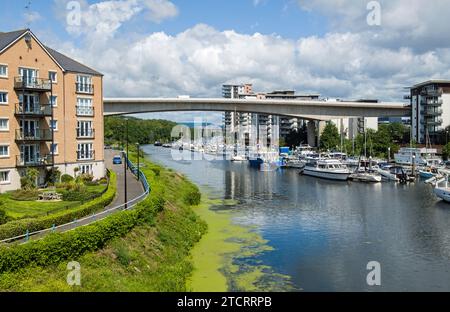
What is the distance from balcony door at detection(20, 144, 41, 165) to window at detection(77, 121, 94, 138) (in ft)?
21.0

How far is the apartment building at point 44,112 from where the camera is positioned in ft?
166

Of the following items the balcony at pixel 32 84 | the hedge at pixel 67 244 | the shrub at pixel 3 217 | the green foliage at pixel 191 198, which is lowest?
the green foliage at pixel 191 198

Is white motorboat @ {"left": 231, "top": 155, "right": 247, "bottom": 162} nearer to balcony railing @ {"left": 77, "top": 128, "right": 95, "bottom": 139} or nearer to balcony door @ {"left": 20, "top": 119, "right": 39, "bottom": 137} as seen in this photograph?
balcony railing @ {"left": 77, "top": 128, "right": 95, "bottom": 139}

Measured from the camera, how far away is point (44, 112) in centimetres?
5434

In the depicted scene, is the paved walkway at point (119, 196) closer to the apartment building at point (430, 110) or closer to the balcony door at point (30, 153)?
the balcony door at point (30, 153)

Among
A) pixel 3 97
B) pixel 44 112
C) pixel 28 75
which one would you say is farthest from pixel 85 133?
pixel 3 97

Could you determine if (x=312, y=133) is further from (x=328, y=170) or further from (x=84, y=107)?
(x=84, y=107)

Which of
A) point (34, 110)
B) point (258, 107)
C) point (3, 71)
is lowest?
point (34, 110)

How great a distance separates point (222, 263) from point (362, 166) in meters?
72.1

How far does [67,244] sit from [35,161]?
30.3m

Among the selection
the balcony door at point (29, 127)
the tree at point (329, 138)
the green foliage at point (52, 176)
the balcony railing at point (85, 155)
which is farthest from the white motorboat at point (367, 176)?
the balcony door at point (29, 127)

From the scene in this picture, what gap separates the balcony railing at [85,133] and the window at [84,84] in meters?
4.64

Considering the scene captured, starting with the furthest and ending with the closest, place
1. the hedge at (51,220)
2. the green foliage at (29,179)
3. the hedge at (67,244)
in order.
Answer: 1. the green foliage at (29,179)
2. the hedge at (51,220)
3. the hedge at (67,244)

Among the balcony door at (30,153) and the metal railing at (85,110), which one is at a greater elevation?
the metal railing at (85,110)
